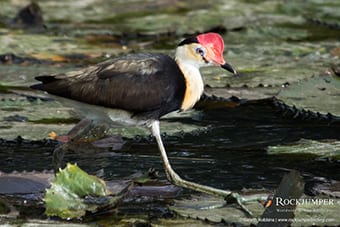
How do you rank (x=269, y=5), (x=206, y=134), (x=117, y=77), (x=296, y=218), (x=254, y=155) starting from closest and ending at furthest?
(x=296, y=218)
(x=117, y=77)
(x=254, y=155)
(x=206, y=134)
(x=269, y=5)

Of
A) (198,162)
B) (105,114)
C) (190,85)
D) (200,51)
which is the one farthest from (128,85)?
(198,162)

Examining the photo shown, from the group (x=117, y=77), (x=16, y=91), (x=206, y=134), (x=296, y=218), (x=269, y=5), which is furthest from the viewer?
(x=269, y=5)

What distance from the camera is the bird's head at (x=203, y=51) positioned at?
5430 millimetres

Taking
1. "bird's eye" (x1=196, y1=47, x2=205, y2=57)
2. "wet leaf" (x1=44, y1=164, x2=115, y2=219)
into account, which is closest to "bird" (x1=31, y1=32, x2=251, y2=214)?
"bird's eye" (x1=196, y1=47, x2=205, y2=57)

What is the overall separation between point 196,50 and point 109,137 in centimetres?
83

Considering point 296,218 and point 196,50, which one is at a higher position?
point 196,50

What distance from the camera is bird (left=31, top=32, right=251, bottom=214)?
16.6 feet

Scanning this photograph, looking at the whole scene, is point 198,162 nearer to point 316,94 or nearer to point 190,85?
point 190,85

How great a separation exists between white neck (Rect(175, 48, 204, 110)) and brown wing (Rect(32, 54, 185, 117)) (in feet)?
0.16

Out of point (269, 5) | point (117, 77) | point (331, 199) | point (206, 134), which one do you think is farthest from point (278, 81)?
point (269, 5)

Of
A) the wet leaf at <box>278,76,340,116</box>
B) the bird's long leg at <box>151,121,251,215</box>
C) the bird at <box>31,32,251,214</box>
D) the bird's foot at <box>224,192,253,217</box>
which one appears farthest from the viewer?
the wet leaf at <box>278,76,340,116</box>

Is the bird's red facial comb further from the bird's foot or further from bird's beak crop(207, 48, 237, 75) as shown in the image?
the bird's foot

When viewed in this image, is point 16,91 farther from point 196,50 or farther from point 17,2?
point 17,2

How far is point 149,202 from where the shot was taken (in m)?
4.76
